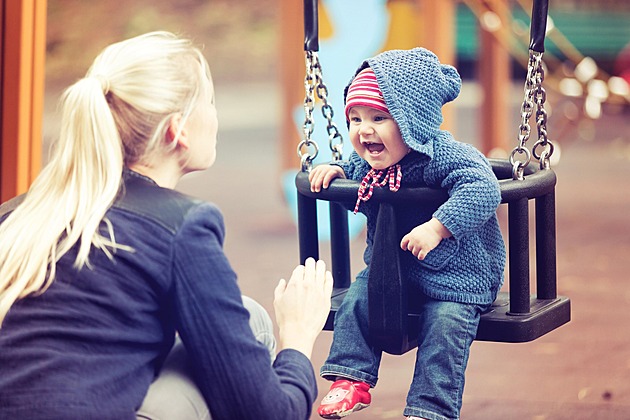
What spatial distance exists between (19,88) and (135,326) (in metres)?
1.76

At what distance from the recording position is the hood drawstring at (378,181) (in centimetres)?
220

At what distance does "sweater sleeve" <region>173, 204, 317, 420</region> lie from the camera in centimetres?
184

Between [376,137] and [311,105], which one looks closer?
[376,137]

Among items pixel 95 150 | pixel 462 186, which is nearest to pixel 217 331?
pixel 95 150

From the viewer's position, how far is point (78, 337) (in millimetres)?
1820

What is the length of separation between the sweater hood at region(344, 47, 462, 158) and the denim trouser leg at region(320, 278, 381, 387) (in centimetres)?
39

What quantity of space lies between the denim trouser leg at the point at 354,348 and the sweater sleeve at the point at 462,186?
0.32 meters

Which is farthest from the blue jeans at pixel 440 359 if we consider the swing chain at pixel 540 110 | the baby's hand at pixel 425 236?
the swing chain at pixel 540 110

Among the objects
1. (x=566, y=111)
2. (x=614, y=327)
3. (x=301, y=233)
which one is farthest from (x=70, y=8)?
(x=301, y=233)

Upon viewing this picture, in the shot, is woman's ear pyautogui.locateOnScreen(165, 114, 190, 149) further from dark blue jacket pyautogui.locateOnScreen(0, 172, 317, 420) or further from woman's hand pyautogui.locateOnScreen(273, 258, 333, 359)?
woman's hand pyautogui.locateOnScreen(273, 258, 333, 359)

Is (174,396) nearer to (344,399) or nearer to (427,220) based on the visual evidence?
(344,399)

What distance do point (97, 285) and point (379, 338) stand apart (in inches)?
26.9

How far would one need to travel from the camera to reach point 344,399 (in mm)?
2260

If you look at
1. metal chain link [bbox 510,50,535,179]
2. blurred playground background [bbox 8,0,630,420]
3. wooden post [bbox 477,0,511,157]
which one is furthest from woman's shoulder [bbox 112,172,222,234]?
wooden post [bbox 477,0,511,157]
